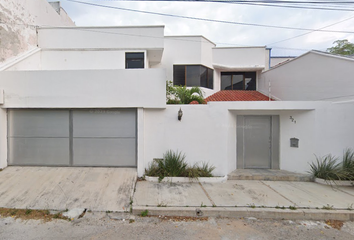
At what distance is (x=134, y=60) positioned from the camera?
319 inches

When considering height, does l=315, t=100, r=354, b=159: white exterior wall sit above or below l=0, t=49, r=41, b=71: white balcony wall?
below

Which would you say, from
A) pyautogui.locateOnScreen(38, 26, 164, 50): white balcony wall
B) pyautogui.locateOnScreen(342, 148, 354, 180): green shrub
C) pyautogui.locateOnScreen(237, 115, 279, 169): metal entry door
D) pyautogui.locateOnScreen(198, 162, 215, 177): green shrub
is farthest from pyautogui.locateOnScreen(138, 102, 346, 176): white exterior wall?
pyautogui.locateOnScreen(38, 26, 164, 50): white balcony wall

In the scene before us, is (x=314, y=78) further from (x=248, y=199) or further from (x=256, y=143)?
(x=248, y=199)

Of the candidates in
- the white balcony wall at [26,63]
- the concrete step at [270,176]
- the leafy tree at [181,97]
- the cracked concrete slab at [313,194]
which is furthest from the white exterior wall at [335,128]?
the white balcony wall at [26,63]

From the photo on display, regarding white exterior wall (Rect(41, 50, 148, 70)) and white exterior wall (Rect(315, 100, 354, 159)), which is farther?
white exterior wall (Rect(41, 50, 148, 70))

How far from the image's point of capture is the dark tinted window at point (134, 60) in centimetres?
805

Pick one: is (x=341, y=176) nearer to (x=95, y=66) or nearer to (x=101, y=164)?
(x=101, y=164)

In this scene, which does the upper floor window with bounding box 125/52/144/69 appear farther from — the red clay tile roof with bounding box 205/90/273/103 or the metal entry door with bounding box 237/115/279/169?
the metal entry door with bounding box 237/115/279/169

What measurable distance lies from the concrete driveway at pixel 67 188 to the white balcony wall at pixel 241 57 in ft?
31.5

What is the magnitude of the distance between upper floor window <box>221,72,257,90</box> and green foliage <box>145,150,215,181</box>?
828cm

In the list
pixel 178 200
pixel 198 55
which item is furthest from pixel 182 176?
pixel 198 55

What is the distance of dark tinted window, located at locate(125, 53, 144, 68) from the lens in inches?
317

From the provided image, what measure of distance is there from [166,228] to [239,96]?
899 centimetres

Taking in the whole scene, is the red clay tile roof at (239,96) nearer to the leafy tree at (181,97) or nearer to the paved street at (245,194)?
the leafy tree at (181,97)
